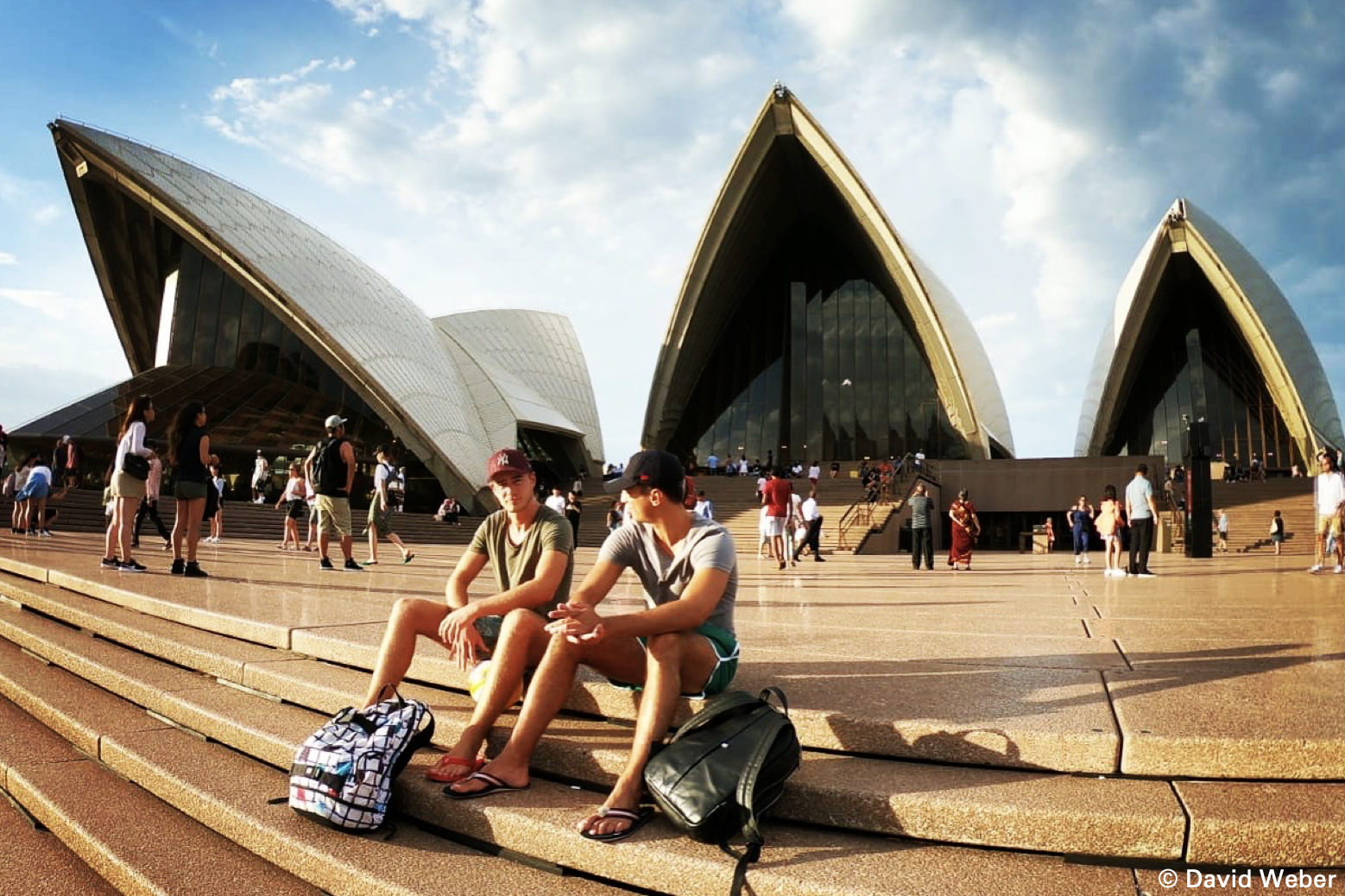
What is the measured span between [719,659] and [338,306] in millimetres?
27274

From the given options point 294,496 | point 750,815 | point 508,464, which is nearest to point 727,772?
point 750,815

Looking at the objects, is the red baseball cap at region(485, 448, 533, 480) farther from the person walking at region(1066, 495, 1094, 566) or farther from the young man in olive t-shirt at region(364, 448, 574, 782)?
the person walking at region(1066, 495, 1094, 566)

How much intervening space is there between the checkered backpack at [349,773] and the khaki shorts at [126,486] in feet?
18.9

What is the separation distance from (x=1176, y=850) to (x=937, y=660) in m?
1.92

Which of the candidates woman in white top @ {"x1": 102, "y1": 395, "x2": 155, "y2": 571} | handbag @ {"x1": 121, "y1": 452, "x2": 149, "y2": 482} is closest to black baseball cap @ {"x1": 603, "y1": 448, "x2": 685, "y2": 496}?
woman in white top @ {"x1": 102, "y1": 395, "x2": 155, "y2": 571}

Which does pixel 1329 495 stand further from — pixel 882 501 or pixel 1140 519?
pixel 882 501

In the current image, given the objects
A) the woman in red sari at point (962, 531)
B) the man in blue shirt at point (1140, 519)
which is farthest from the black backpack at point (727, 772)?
the woman in red sari at point (962, 531)

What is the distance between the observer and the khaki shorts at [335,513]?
8555mm

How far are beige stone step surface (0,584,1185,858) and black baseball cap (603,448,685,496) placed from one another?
2.96 feet

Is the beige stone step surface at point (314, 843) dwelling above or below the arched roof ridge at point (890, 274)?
below

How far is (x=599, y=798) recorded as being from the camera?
271 centimetres

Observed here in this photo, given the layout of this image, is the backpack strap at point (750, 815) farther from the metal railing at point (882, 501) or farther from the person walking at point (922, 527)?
the metal railing at point (882, 501)

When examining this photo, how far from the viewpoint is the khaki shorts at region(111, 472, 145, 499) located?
7246 millimetres

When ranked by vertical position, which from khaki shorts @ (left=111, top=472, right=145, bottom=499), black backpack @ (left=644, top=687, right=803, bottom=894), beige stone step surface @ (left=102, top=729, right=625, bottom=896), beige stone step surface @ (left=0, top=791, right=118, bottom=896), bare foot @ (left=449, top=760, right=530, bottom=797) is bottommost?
beige stone step surface @ (left=0, top=791, right=118, bottom=896)
